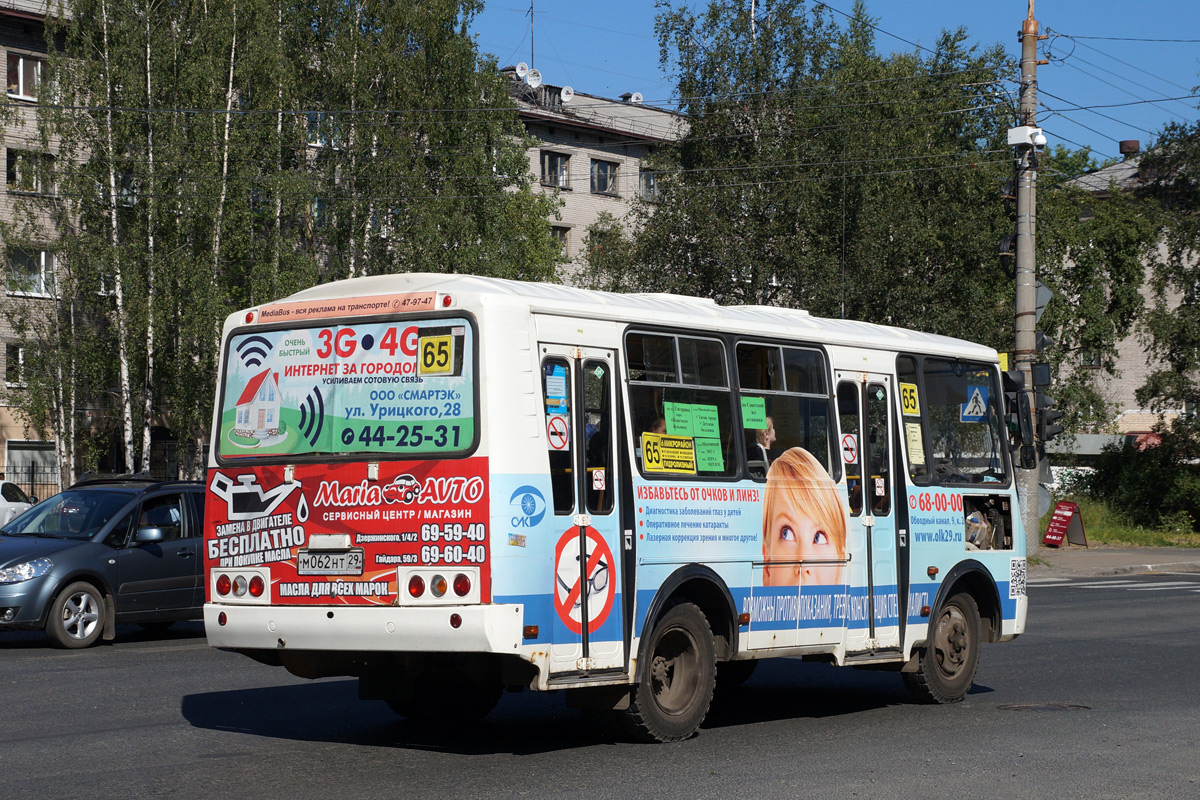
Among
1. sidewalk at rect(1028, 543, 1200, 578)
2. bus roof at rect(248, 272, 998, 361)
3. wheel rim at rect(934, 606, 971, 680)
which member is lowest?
sidewalk at rect(1028, 543, 1200, 578)

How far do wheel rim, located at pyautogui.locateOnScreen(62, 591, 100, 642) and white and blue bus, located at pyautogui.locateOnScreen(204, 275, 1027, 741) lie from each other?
21.4ft

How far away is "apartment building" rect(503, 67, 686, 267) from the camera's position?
6206cm

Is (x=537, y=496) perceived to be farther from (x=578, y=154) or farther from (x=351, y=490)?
(x=578, y=154)

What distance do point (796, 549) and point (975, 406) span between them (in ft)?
10.2

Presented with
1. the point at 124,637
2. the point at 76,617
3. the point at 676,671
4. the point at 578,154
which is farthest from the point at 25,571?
the point at 578,154

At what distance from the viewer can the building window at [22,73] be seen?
44188 millimetres

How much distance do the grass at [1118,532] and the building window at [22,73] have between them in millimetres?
31567

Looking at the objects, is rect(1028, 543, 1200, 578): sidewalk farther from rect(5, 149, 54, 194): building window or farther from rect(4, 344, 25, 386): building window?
rect(4, 344, 25, 386): building window

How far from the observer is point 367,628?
26.9 feet

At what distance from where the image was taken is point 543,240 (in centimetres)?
5597

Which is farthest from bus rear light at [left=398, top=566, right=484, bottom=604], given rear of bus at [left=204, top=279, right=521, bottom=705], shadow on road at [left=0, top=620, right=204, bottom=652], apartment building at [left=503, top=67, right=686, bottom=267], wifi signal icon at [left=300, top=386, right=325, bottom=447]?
apartment building at [left=503, top=67, right=686, bottom=267]

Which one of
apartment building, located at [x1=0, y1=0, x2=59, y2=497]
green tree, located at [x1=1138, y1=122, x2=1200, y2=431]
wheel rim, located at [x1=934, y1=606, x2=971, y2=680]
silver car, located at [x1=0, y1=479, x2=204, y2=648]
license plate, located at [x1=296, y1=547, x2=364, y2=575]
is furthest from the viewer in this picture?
green tree, located at [x1=1138, y1=122, x2=1200, y2=431]

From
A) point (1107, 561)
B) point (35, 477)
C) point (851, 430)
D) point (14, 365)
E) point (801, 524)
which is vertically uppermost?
point (14, 365)

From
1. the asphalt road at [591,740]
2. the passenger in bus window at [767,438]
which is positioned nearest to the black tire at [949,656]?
the asphalt road at [591,740]
